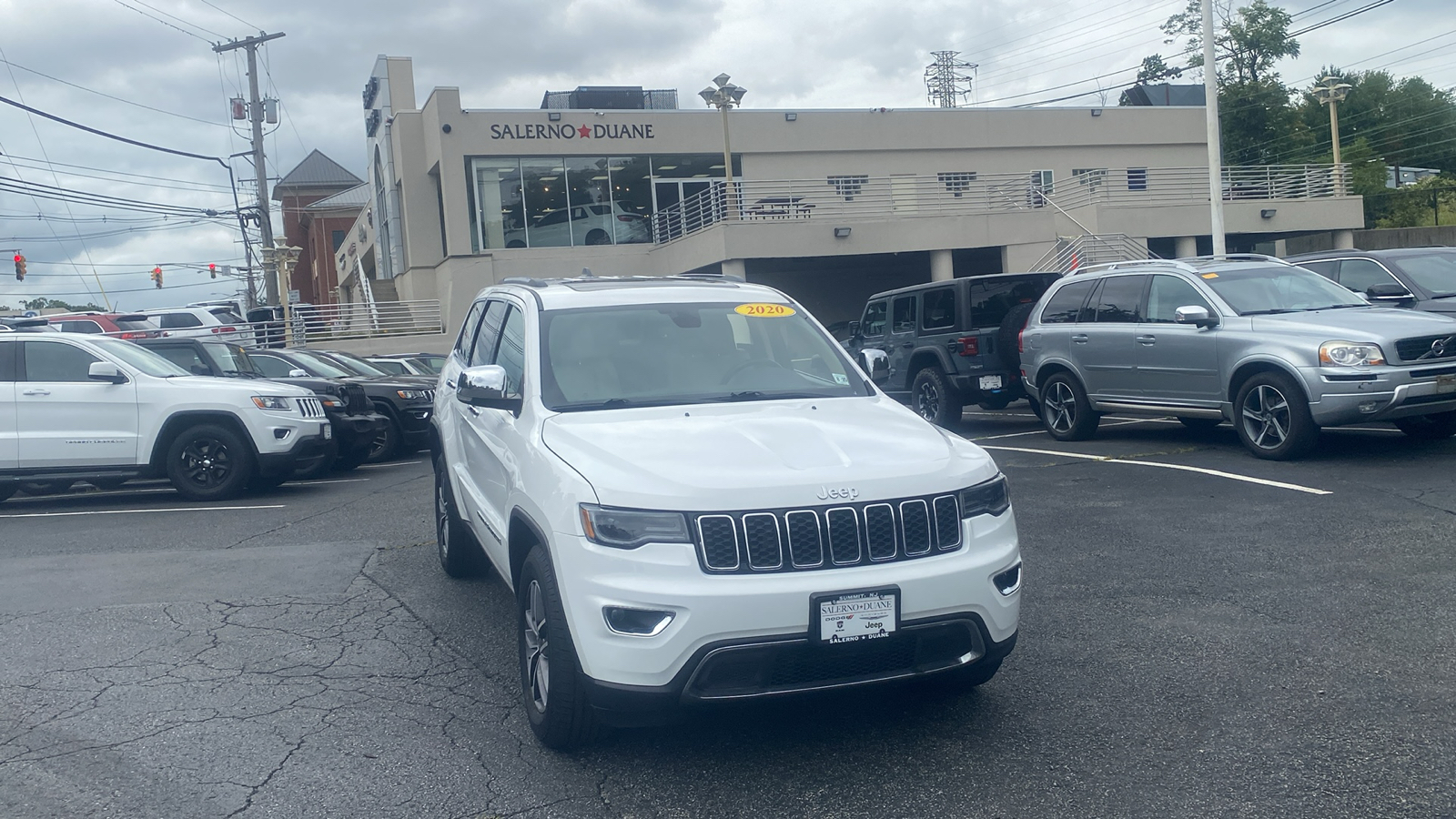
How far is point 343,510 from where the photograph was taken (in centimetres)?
1084

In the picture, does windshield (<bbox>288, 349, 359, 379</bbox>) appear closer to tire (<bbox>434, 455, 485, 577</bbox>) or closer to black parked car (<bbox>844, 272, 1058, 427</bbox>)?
→ black parked car (<bbox>844, 272, 1058, 427</bbox>)

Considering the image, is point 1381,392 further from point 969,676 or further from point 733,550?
point 733,550

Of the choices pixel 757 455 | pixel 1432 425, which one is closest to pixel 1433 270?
pixel 1432 425

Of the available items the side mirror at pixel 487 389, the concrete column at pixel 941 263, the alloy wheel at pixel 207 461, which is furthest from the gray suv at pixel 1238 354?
the concrete column at pixel 941 263

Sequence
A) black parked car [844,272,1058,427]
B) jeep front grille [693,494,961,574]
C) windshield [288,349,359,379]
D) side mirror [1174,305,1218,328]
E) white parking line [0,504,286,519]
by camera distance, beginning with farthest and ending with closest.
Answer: windshield [288,349,359,379], black parked car [844,272,1058,427], white parking line [0,504,286,519], side mirror [1174,305,1218,328], jeep front grille [693,494,961,574]

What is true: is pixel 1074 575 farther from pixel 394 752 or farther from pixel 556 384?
pixel 394 752

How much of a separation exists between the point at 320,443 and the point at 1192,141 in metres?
36.3

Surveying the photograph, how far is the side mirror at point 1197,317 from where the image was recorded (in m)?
10.9

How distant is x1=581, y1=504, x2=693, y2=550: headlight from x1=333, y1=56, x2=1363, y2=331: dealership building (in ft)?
82.4

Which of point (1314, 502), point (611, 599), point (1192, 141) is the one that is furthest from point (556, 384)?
point (1192, 141)

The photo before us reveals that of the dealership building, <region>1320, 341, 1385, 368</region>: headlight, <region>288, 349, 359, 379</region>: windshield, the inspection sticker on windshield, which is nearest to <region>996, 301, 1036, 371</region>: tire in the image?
<region>1320, 341, 1385, 368</region>: headlight

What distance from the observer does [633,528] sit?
4031mm

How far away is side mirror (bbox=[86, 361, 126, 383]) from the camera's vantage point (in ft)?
37.4

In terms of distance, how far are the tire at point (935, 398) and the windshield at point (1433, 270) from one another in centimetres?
505
